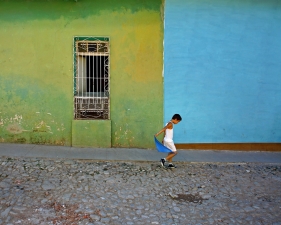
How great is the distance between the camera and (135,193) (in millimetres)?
5141

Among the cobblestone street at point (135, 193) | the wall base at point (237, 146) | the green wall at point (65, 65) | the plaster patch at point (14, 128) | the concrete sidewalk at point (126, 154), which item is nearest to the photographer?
the cobblestone street at point (135, 193)

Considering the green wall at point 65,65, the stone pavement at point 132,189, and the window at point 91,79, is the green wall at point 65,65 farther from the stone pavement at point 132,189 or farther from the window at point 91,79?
the stone pavement at point 132,189

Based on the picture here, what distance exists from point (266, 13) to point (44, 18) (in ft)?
17.6

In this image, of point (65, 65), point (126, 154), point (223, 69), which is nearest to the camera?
point (126, 154)

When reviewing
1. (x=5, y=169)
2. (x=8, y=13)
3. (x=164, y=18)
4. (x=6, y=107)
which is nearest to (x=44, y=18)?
(x=8, y=13)

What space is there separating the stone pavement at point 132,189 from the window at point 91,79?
1.03 meters

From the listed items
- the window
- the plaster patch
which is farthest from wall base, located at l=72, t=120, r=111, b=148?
the plaster patch

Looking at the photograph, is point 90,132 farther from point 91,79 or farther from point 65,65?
point 65,65

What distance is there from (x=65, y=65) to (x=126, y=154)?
2.59m

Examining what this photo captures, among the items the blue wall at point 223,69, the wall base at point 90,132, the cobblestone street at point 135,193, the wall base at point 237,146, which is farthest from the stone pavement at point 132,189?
the blue wall at point 223,69

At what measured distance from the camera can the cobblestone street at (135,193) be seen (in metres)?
4.30

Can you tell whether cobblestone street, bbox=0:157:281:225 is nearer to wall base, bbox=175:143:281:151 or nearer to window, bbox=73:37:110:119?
wall base, bbox=175:143:281:151

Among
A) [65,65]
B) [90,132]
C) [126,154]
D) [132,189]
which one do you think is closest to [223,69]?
[126,154]

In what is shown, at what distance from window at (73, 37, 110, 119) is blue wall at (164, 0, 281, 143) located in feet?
4.82
